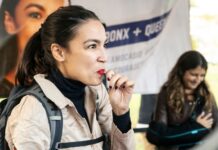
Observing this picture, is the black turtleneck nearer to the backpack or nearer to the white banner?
the backpack

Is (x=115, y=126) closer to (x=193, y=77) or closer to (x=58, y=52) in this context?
(x=58, y=52)

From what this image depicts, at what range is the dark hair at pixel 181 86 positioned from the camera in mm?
2787

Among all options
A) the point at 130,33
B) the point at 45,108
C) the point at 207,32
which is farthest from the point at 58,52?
the point at 207,32

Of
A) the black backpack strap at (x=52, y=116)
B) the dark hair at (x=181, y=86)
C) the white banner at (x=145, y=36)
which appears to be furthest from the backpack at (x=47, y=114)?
the white banner at (x=145, y=36)

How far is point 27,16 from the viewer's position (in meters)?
2.73

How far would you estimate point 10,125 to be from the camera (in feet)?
4.00

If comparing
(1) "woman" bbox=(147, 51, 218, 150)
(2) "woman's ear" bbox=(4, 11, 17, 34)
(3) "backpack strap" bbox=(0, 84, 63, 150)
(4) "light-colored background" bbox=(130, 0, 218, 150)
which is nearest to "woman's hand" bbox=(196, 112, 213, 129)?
(1) "woman" bbox=(147, 51, 218, 150)

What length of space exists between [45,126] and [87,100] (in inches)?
8.0

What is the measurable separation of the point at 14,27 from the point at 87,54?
1.53m

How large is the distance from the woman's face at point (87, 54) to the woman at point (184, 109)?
1528 millimetres

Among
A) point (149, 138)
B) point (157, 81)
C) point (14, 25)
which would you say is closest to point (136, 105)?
point (157, 81)

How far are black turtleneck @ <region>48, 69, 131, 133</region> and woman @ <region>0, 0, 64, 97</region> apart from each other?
1.44 metres

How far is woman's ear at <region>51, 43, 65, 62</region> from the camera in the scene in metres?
1.32

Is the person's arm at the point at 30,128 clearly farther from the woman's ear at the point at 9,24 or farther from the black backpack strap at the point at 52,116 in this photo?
the woman's ear at the point at 9,24
